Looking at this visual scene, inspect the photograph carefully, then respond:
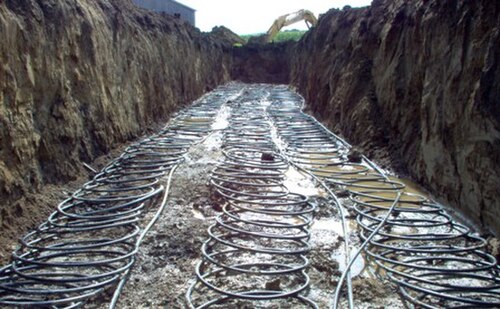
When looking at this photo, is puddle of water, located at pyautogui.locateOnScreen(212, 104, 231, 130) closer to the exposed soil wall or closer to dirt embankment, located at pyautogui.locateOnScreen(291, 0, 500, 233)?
dirt embankment, located at pyautogui.locateOnScreen(291, 0, 500, 233)

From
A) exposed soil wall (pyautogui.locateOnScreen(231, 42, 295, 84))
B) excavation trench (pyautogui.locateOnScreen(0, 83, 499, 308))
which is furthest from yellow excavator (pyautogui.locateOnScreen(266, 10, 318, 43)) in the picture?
excavation trench (pyautogui.locateOnScreen(0, 83, 499, 308))

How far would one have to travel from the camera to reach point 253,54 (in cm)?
2973

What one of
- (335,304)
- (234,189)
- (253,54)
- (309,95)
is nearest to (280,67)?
(253,54)

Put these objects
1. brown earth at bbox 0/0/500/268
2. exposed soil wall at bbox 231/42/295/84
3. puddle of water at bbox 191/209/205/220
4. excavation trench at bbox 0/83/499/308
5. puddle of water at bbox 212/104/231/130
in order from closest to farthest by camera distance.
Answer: excavation trench at bbox 0/83/499/308 → brown earth at bbox 0/0/500/268 → puddle of water at bbox 191/209/205/220 → puddle of water at bbox 212/104/231/130 → exposed soil wall at bbox 231/42/295/84

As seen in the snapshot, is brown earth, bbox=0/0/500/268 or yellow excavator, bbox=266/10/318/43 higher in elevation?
yellow excavator, bbox=266/10/318/43

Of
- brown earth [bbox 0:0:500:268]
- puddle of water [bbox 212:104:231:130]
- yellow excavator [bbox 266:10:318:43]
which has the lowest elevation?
puddle of water [bbox 212:104:231:130]

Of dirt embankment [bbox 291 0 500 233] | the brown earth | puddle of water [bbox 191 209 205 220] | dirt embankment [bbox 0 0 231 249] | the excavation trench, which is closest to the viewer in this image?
the excavation trench

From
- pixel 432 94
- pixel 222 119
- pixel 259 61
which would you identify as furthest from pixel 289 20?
pixel 432 94

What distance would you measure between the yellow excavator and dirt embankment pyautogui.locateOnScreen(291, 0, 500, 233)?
21.5 m

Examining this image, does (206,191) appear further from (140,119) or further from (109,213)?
(140,119)

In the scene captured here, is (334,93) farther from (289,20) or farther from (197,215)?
(289,20)

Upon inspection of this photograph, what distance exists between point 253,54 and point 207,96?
36.8 feet

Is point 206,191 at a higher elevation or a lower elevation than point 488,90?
lower

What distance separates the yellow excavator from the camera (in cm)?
3288
